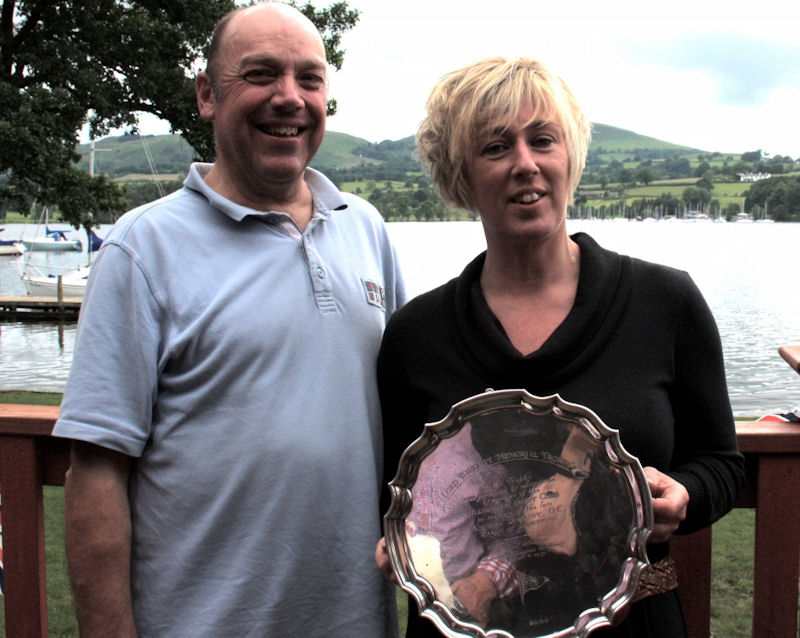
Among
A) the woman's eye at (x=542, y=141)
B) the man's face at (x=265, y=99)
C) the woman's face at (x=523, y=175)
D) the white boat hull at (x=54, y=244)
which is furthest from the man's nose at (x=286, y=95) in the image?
the white boat hull at (x=54, y=244)

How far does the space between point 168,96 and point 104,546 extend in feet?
54.5

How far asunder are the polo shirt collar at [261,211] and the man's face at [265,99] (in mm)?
71

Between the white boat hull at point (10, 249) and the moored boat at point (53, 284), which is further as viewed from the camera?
the white boat hull at point (10, 249)

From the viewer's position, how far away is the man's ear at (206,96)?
2.16 meters

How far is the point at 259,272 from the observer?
201 centimetres

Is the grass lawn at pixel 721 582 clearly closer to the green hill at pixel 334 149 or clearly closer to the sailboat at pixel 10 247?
the green hill at pixel 334 149

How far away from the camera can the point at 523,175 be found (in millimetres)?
1870

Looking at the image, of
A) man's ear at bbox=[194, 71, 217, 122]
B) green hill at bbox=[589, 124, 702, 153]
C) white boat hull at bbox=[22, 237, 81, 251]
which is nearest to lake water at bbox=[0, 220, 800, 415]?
man's ear at bbox=[194, 71, 217, 122]

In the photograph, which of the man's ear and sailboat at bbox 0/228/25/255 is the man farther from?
sailboat at bbox 0/228/25/255

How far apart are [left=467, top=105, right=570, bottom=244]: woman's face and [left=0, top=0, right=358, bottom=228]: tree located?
49.3ft

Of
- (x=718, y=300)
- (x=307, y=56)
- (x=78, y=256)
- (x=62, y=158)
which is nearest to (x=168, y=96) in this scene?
(x=62, y=158)

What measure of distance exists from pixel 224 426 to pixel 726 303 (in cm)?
4235

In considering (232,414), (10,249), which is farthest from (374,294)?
(10,249)

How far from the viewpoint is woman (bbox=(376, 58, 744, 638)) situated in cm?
182
